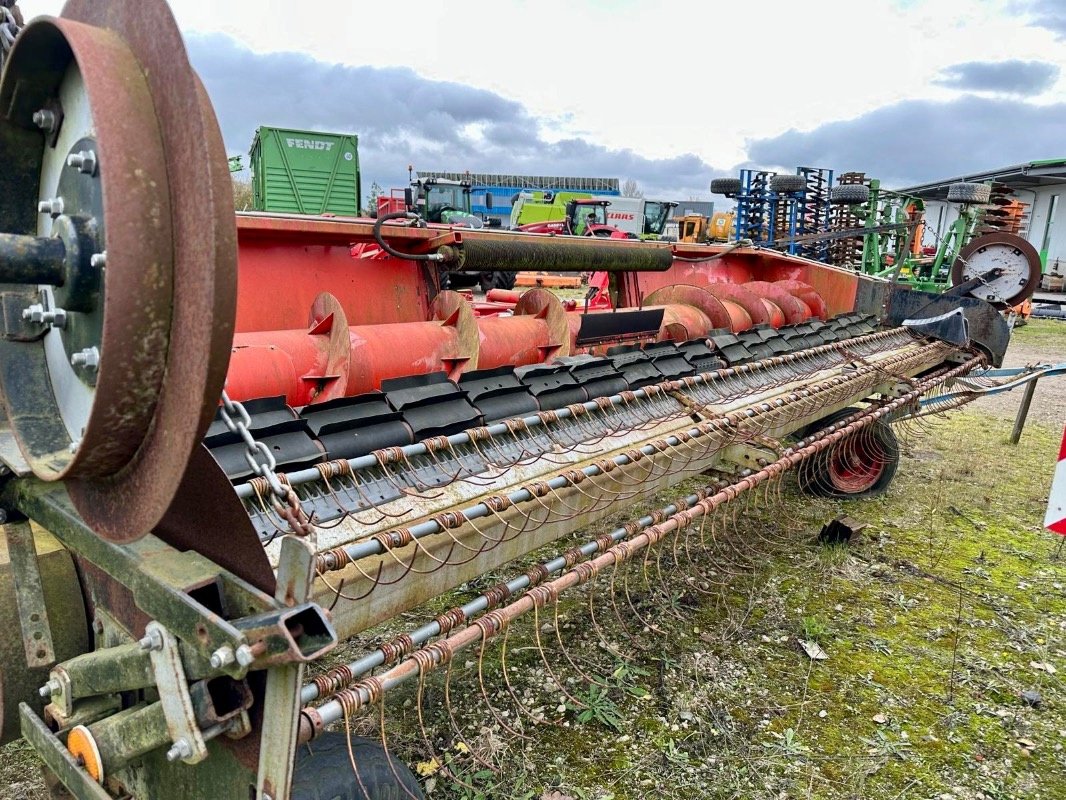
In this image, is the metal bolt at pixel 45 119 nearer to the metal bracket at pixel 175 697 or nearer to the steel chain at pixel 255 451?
the steel chain at pixel 255 451

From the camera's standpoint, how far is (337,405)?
222 centimetres

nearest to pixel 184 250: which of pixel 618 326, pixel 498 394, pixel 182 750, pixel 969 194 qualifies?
pixel 182 750

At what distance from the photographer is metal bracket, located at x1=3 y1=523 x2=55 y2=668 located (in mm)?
1491

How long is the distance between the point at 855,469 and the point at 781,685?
2813mm

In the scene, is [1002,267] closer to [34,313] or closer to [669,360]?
[669,360]

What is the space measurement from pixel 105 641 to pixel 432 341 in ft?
5.83

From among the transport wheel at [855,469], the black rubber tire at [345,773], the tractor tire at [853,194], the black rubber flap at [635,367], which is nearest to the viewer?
the black rubber tire at [345,773]

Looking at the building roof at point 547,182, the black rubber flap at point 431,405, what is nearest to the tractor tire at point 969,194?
the black rubber flap at point 431,405

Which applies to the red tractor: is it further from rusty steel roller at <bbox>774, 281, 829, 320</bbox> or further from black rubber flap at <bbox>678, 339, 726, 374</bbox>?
black rubber flap at <bbox>678, 339, 726, 374</bbox>

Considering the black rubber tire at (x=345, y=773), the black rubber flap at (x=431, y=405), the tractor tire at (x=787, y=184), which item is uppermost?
the tractor tire at (x=787, y=184)

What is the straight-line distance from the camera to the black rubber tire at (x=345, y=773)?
5.27 feet

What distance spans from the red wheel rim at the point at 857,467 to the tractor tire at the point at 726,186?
9432 millimetres

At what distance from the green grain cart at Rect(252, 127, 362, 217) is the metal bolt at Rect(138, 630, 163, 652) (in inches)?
616

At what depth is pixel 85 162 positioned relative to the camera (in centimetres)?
106
